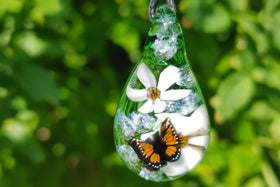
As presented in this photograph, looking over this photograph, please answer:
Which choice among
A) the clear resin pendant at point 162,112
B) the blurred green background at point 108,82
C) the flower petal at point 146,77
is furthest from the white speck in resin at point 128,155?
the blurred green background at point 108,82

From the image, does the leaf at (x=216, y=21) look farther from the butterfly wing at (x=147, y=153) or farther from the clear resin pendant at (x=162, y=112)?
Result: the butterfly wing at (x=147, y=153)

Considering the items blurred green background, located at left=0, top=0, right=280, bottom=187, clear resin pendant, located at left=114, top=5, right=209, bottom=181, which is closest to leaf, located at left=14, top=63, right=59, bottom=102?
blurred green background, located at left=0, top=0, right=280, bottom=187

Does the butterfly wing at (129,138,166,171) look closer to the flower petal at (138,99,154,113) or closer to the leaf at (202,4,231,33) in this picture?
Answer: the flower petal at (138,99,154,113)

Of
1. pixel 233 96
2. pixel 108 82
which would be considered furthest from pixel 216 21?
pixel 108 82

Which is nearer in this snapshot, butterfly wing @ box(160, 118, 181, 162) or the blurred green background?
butterfly wing @ box(160, 118, 181, 162)

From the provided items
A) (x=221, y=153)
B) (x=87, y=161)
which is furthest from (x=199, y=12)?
(x=87, y=161)

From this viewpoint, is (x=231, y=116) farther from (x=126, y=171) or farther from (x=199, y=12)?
(x=126, y=171)

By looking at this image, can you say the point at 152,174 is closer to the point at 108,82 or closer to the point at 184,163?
the point at 184,163
